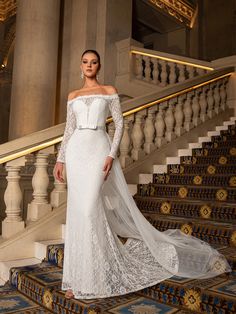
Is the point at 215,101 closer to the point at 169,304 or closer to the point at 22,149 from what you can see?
the point at 22,149

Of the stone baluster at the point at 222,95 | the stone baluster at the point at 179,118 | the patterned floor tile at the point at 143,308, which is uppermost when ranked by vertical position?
the stone baluster at the point at 222,95

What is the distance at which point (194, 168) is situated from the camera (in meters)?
4.77

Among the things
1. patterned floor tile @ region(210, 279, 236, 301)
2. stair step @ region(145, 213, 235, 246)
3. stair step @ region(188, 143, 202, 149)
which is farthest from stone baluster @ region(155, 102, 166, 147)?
patterned floor tile @ region(210, 279, 236, 301)

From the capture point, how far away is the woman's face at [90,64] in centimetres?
249

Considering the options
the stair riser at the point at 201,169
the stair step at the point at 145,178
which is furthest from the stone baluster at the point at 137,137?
the stair riser at the point at 201,169

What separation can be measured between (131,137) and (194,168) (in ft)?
3.13

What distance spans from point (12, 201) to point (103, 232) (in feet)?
4.41

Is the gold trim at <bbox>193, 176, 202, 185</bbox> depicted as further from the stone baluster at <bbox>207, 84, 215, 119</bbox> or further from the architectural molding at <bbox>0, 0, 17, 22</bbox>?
the architectural molding at <bbox>0, 0, 17, 22</bbox>

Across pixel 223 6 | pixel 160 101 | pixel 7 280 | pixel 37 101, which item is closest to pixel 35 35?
pixel 37 101

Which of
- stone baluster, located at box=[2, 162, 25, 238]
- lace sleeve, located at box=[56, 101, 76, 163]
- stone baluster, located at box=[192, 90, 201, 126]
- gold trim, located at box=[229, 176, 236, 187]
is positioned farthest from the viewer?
stone baluster, located at box=[192, 90, 201, 126]

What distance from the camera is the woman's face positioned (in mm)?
2492

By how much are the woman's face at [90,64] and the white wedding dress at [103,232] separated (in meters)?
0.18

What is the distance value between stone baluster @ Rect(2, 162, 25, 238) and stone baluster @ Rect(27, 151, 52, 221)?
0.19 meters

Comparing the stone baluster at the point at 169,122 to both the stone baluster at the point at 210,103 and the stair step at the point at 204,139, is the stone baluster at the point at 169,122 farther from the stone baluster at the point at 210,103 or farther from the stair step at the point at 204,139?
the stone baluster at the point at 210,103
